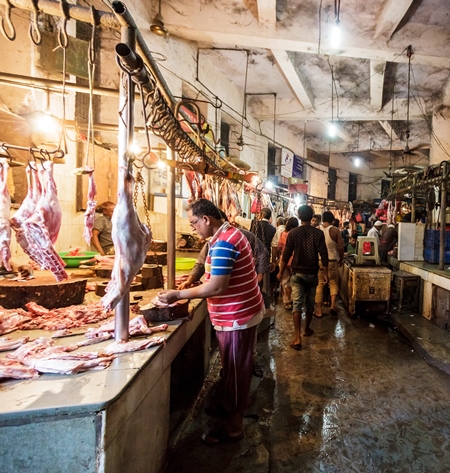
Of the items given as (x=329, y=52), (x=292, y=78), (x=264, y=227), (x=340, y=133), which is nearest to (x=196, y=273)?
(x=264, y=227)

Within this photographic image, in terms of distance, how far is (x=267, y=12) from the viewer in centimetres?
727

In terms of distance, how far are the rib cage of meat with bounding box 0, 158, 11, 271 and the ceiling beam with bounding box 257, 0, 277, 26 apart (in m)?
6.51

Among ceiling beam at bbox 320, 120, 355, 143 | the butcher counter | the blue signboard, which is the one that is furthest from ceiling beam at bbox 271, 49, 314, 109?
the butcher counter

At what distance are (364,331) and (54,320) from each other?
5713mm

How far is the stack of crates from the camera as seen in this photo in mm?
7547

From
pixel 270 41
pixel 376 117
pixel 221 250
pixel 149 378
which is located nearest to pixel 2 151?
pixel 221 250

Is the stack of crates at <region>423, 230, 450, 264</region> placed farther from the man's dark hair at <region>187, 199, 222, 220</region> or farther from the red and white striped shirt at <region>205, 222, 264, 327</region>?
the man's dark hair at <region>187, 199, 222, 220</region>

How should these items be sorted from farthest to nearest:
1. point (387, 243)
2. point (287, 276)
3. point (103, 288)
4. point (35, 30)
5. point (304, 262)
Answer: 1. point (387, 243)
2. point (287, 276)
3. point (304, 262)
4. point (103, 288)
5. point (35, 30)

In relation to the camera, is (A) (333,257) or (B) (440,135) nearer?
(A) (333,257)

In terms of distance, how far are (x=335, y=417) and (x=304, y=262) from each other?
8.68 feet

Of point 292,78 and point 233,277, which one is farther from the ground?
point 292,78

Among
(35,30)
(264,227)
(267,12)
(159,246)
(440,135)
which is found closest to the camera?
(35,30)

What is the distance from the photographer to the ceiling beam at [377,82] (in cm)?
915

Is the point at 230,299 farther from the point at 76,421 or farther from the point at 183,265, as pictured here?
the point at 183,265
